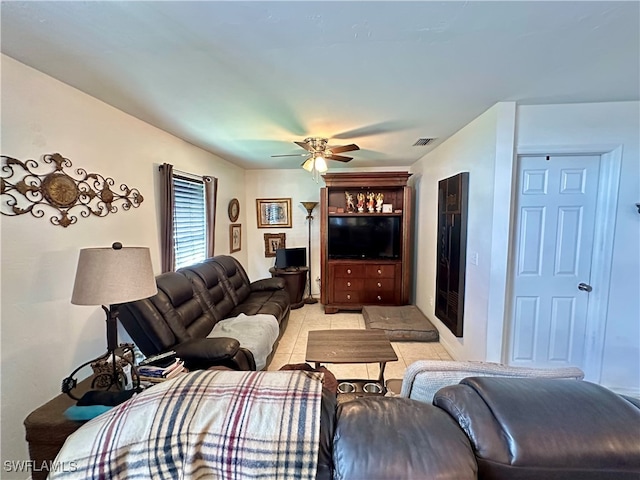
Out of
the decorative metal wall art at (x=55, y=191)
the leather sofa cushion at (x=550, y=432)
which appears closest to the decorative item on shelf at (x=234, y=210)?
the decorative metal wall art at (x=55, y=191)

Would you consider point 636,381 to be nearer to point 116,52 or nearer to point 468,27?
point 468,27

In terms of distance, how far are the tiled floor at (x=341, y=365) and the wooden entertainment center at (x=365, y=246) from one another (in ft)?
1.01

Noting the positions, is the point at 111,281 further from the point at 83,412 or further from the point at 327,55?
the point at 327,55

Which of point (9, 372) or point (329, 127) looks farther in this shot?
point (329, 127)

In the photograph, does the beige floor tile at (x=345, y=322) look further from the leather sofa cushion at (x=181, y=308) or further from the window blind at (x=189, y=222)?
the window blind at (x=189, y=222)

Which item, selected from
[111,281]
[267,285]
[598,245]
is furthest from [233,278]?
[598,245]

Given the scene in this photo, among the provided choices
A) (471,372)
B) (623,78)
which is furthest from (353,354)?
(623,78)

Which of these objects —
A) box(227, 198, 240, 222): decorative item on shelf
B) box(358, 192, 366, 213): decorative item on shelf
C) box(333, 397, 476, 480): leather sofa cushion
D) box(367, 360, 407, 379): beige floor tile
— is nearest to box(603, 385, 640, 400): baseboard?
box(367, 360, 407, 379): beige floor tile

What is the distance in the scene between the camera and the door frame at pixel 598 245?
7.53 feet

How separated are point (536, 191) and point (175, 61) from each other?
9.39 feet

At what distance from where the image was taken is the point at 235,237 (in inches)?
189

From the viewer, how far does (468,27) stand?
1304 millimetres

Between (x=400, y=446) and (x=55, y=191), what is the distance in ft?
7.53

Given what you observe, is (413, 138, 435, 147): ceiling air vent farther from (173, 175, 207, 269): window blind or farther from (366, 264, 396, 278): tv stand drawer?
(173, 175, 207, 269): window blind
